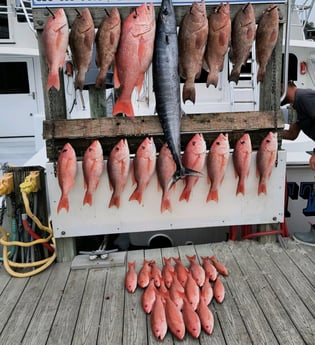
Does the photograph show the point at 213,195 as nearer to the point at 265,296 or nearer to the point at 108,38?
the point at 265,296

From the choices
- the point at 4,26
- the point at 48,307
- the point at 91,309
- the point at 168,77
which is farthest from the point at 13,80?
the point at 91,309

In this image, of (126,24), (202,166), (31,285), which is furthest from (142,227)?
(126,24)

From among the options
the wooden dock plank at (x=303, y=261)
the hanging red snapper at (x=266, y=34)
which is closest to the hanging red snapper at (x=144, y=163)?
the hanging red snapper at (x=266, y=34)

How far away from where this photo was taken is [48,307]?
2240 millimetres

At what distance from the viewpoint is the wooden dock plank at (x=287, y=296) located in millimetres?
1966

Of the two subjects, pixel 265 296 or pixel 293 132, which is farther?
pixel 293 132

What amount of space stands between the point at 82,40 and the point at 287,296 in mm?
2125

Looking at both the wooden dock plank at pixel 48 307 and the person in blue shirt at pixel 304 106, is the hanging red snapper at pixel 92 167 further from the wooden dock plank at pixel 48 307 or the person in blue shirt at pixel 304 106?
the person in blue shirt at pixel 304 106

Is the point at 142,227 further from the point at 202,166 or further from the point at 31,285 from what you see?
the point at 31,285

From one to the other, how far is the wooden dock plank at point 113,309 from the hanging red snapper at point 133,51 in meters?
1.18

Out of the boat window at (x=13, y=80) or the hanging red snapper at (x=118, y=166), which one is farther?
the boat window at (x=13, y=80)

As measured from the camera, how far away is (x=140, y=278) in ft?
8.14

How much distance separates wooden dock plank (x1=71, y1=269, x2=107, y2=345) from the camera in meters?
1.95

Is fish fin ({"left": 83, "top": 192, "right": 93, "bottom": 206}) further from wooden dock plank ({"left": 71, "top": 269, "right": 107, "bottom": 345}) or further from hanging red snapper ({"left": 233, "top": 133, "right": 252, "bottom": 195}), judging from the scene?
hanging red snapper ({"left": 233, "top": 133, "right": 252, "bottom": 195})
